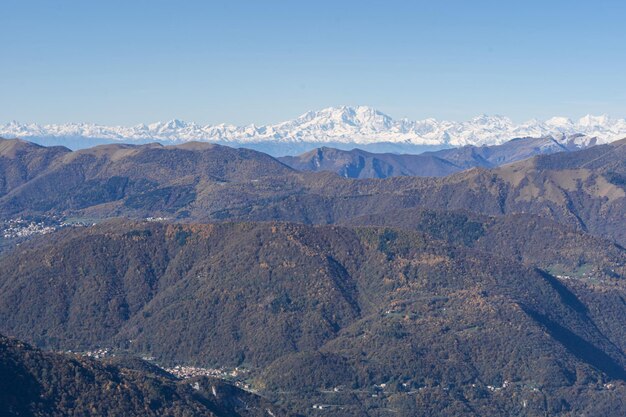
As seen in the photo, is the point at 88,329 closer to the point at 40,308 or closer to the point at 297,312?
the point at 40,308

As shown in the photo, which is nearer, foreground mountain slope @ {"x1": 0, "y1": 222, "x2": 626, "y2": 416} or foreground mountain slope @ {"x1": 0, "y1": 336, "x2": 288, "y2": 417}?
foreground mountain slope @ {"x1": 0, "y1": 336, "x2": 288, "y2": 417}

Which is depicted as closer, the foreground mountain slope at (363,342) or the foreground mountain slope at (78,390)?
the foreground mountain slope at (78,390)

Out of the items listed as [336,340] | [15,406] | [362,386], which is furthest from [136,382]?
[336,340]

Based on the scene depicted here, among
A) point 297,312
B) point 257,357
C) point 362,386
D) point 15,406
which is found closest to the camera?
point 15,406

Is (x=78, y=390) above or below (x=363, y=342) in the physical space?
above

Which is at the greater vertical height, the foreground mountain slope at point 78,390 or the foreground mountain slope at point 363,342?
the foreground mountain slope at point 78,390

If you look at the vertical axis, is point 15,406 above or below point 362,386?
above

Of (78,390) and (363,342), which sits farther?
(363,342)

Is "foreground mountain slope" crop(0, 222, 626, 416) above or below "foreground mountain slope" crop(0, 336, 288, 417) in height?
below
